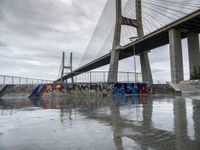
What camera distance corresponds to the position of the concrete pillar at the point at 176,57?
35.9 metres

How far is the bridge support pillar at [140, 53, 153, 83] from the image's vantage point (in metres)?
47.2

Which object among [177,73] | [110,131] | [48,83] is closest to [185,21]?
[177,73]

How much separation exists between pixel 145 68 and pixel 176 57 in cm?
1191

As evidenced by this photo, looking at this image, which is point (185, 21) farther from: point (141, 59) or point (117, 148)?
point (117, 148)

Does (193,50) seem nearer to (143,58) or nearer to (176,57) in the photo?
(176,57)

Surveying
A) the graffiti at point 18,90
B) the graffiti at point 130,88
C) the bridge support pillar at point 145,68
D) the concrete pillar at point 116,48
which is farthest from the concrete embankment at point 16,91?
the bridge support pillar at point 145,68

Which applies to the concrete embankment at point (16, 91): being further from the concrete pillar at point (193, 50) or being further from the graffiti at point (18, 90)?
the concrete pillar at point (193, 50)

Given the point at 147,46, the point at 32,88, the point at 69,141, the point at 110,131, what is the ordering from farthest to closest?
the point at 147,46
the point at 32,88
the point at 110,131
the point at 69,141

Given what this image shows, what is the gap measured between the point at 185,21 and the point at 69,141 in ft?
114

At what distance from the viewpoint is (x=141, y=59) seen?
162 ft

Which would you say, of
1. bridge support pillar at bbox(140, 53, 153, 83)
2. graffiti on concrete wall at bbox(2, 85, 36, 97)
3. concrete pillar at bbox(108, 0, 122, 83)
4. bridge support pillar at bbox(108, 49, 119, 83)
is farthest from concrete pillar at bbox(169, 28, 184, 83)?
graffiti on concrete wall at bbox(2, 85, 36, 97)

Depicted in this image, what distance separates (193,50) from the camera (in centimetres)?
3953

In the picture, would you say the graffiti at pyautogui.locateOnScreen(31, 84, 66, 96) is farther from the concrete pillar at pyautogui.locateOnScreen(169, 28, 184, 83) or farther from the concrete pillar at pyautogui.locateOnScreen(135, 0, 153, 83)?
the concrete pillar at pyautogui.locateOnScreen(135, 0, 153, 83)

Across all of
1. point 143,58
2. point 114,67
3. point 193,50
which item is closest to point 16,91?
point 114,67
